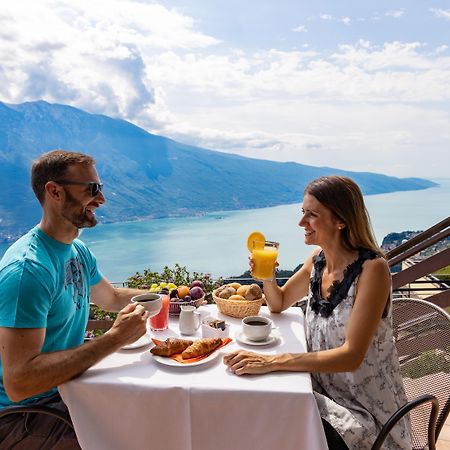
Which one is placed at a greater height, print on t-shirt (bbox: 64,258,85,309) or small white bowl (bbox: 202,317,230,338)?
print on t-shirt (bbox: 64,258,85,309)

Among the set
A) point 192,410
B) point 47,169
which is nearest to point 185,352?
point 192,410

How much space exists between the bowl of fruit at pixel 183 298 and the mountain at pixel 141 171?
15.6 meters

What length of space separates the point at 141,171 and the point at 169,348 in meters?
33.3

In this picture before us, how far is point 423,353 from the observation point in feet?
5.04

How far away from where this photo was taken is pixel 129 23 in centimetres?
512

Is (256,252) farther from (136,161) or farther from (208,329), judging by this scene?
(136,161)

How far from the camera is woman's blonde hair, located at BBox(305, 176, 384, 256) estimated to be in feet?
4.71

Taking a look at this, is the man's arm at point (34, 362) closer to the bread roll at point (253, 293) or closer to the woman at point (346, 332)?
the woman at point (346, 332)

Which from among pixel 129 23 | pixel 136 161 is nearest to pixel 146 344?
pixel 129 23

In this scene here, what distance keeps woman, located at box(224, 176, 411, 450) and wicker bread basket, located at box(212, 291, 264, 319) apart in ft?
0.79

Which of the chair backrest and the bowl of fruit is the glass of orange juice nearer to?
the bowl of fruit

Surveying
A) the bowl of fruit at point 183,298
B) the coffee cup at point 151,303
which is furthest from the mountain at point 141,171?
the coffee cup at point 151,303

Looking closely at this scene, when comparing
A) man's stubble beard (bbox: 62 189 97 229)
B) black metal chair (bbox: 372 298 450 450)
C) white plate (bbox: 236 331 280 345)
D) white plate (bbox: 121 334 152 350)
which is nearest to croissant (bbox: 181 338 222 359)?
white plate (bbox: 236 331 280 345)

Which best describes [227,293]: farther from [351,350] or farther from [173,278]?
[173,278]
